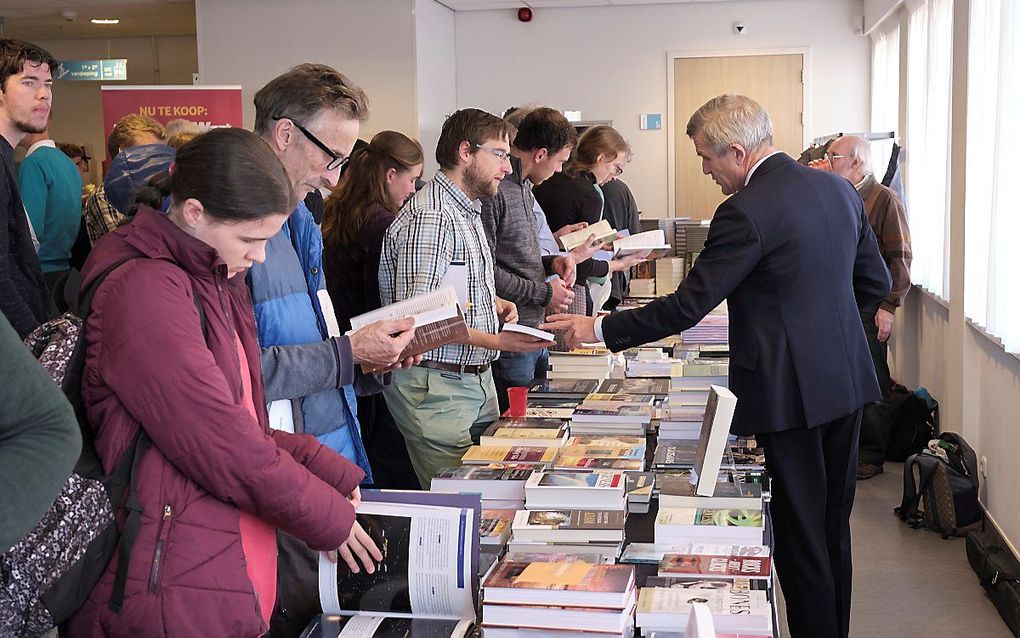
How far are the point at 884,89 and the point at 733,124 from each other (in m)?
7.01

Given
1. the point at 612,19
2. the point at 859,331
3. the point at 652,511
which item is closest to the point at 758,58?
the point at 612,19

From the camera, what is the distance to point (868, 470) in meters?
6.00

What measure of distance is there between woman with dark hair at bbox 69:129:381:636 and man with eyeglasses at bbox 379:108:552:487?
1210 millimetres

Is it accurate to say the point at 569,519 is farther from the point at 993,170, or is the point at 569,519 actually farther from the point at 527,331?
the point at 993,170

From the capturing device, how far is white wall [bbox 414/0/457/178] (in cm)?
962

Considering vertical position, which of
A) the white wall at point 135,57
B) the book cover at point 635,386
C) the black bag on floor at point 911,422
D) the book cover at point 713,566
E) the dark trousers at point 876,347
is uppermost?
the white wall at point 135,57

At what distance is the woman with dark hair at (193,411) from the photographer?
1.48 m

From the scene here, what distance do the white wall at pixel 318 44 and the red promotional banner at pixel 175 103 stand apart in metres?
0.92

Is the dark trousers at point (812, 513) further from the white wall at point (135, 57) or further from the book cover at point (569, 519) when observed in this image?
the white wall at point (135, 57)

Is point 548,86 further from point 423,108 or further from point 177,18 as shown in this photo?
point 177,18

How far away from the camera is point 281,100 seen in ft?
6.98

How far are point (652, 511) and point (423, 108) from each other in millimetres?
7775

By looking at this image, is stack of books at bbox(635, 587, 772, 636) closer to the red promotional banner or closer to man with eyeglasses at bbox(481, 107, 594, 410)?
man with eyeglasses at bbox(481, 107, 594, 410)

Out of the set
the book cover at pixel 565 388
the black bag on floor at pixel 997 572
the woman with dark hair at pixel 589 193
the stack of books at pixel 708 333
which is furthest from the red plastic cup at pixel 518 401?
the black bag on floor at pixel 997 572
